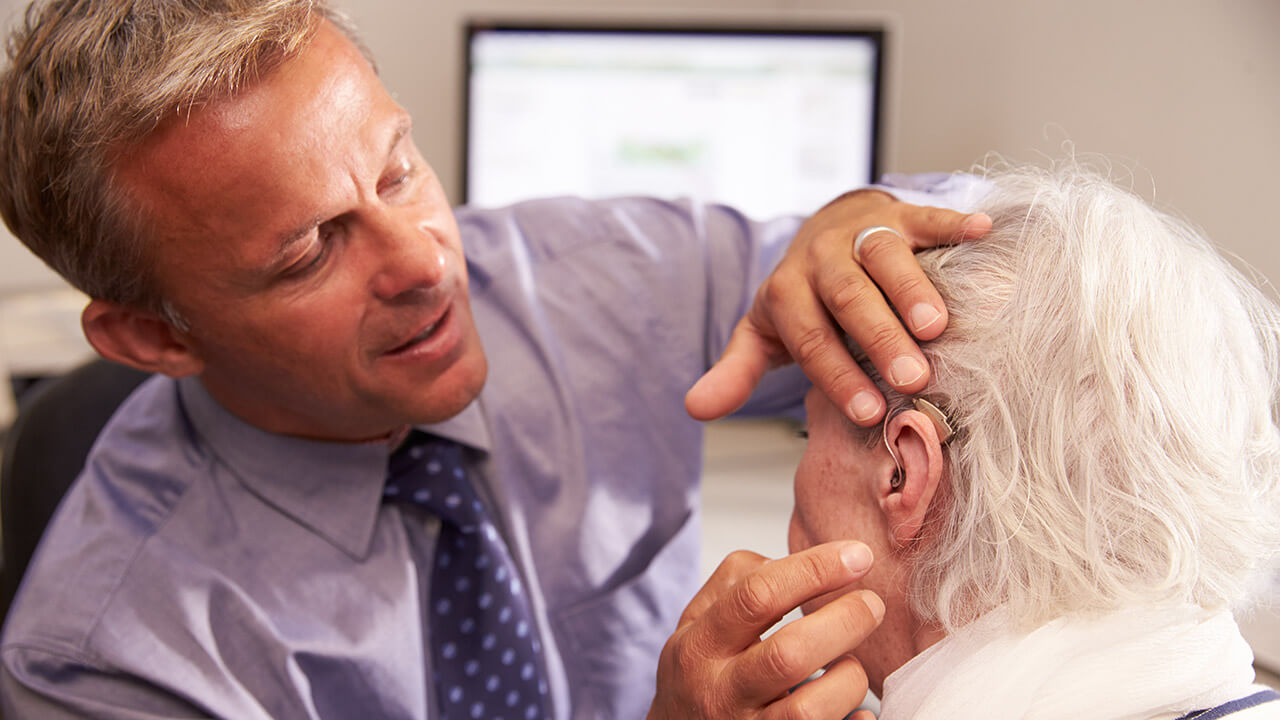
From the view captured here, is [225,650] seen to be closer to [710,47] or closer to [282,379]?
[282,379]

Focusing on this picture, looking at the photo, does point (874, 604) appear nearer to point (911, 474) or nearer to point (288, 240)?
point (911, 474)

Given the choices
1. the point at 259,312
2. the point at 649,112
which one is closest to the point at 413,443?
the point at 259,312

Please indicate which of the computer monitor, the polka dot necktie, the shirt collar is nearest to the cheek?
the polka dot necktie

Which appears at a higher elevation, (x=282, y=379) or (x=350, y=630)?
(x=282, y=379)

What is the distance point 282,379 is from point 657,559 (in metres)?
0.49

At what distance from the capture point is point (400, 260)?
0.78 meters

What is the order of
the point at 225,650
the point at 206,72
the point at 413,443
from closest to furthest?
the point at 206,72 → the point at 225,650 → the point at 413,443

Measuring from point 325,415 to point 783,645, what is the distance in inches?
20.5

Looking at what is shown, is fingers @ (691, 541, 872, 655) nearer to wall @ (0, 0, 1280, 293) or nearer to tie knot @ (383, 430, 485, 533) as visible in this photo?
tie knot @ (383, 430, 485, 533)

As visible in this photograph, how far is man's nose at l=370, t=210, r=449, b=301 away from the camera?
774 millimetres

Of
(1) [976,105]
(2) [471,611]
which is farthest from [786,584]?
(1) [976,105]

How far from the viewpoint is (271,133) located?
709 mm

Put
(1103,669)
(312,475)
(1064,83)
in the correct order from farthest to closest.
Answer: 1. (1064,83)
2. (312,475)
3. (1103,669)

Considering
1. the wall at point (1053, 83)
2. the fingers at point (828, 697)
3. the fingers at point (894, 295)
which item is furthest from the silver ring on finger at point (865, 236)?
the wall at point (1053, 83)
